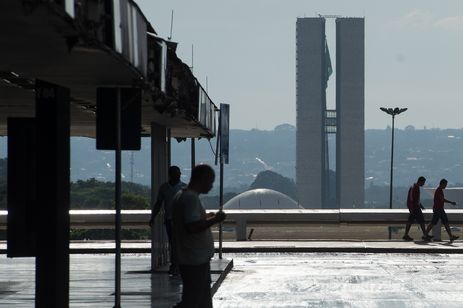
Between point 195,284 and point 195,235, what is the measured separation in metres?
0.42

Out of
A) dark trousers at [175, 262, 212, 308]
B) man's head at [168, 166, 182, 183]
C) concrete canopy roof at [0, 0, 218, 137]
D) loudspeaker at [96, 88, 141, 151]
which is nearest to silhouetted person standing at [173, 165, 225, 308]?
dark trousers at [175, 262, 212, 308]

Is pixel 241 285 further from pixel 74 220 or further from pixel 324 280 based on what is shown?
pixel 74 220

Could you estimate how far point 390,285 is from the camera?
21891 mm

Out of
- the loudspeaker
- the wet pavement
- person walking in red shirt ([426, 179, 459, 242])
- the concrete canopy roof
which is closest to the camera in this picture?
the concrete canopy roof

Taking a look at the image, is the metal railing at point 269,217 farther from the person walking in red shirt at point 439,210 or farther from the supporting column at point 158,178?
the supporting column at point 158,178

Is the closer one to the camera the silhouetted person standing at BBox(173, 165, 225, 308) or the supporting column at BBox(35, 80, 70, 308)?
the silhouetted person standing at BBox(173, 165, 225, 308)

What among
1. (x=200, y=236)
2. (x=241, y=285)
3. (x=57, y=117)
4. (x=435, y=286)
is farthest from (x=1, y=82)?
(x=435, y=286)

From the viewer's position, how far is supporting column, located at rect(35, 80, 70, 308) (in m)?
13.8

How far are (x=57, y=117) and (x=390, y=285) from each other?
31.1ft

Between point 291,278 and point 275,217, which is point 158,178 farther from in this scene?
point 275,217

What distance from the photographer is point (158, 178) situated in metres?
22.9

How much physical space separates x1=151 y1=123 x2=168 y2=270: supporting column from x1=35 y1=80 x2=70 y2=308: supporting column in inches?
326

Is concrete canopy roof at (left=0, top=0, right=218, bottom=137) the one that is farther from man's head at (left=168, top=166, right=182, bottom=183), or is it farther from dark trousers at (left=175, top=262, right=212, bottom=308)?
dark trousers at (left=175, top=262, right=212, bottom=308)

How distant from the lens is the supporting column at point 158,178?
22.6 metres
